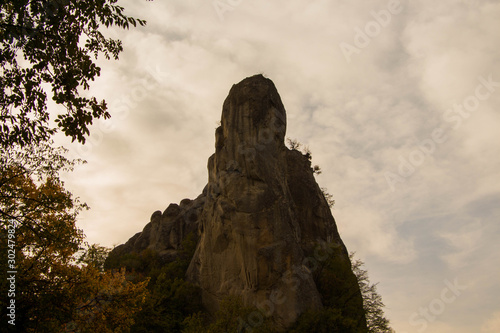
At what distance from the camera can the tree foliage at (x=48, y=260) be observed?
37.5 feet

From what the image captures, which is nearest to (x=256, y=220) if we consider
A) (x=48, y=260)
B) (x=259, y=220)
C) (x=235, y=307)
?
(x=259, y=220)

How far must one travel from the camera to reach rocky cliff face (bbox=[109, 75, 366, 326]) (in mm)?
32094

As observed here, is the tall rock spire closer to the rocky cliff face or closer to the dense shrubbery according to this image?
the rocky cliff face

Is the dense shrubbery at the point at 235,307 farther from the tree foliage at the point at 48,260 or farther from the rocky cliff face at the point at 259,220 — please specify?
the tree foliage at the point at 48,260

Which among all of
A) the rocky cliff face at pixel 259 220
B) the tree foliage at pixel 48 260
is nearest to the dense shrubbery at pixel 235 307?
the rocky cliff face at pixel 259 220

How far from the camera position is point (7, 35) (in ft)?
23.9

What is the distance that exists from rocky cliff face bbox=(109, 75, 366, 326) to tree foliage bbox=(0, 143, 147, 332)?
58.9 feet

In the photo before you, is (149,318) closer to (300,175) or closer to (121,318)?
(121,318)

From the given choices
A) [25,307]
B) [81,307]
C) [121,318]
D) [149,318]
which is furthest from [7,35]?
[149,318]

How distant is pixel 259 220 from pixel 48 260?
22.2 m

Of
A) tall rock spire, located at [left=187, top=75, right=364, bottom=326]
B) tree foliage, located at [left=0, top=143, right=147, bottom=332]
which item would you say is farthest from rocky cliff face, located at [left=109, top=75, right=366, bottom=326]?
tree foliage, located at [left=0, top=143, right=147, bottom=332]

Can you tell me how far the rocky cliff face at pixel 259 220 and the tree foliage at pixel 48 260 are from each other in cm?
1796

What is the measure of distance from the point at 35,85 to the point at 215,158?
1246 inches

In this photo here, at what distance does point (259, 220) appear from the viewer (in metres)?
34.3
